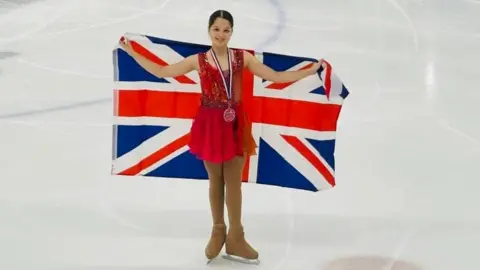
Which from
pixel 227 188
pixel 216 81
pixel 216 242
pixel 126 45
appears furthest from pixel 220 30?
pixel 216 242

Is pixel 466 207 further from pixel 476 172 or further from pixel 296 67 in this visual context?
pixel 296 67

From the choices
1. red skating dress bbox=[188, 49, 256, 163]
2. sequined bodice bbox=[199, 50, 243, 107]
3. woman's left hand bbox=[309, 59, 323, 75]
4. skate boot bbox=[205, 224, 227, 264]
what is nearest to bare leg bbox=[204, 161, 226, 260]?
skate boot bbox=[205, 224, 227, 264]

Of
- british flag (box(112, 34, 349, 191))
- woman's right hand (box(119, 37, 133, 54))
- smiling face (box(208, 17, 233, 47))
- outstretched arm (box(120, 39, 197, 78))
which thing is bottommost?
british flag (box(112, 34, 349, 191))

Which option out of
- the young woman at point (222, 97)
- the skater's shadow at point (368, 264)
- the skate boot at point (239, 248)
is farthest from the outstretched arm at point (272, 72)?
the skater's shadow at point (368, 264)

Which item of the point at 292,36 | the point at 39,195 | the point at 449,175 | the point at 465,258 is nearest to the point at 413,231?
the point at 465,258

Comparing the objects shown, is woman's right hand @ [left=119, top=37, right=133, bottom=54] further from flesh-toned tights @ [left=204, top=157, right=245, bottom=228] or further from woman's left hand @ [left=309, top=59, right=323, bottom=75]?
woman's left hand @ [left=309, top=59, right=323, bottom=75]

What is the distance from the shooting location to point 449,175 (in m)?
2.75

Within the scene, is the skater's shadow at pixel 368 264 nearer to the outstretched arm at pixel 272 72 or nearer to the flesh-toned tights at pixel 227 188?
the flesh-toned tights at pixel 227 188

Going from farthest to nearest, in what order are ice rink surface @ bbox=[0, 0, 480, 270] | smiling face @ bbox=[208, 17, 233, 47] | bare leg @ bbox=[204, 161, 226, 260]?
1. ice rink surface @ bbox=[0, 0, 480, 270]
2. bare leg @ bbox=[204, 161, 226, 260]
3. smiling face @ bbox=[208, 17, 233, 47]

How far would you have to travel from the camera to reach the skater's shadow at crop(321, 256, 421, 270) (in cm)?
210

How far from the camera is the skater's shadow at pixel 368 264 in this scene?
210cm

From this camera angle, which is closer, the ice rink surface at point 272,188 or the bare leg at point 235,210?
the bare leg at point 235,210

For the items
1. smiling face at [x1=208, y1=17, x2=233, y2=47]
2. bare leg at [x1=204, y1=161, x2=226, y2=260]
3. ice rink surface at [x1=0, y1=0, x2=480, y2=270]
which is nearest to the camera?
smiling face at [x1=208, y1=17, x2=233, y2=47]

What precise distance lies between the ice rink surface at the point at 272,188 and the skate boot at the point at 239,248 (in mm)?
32
